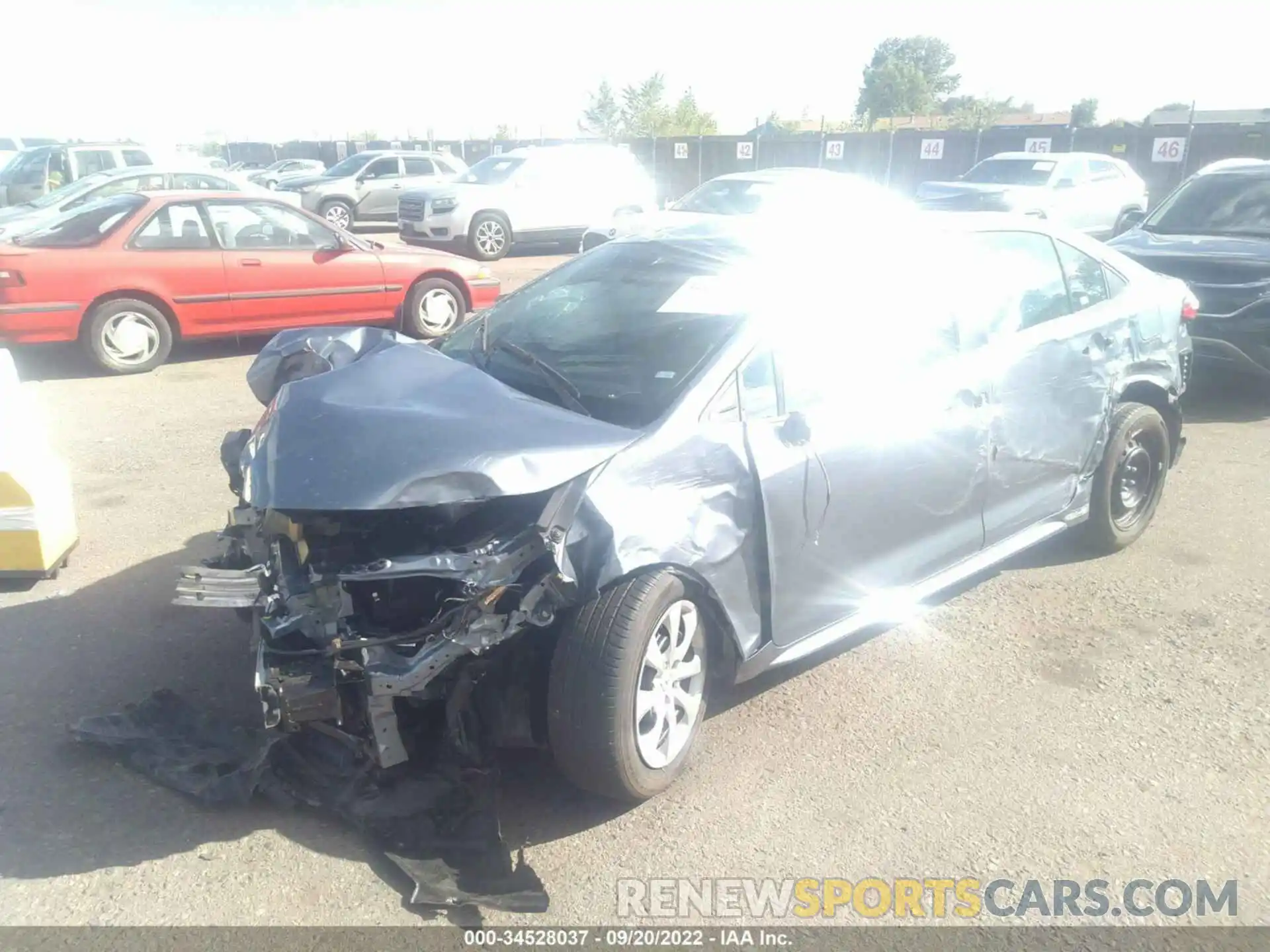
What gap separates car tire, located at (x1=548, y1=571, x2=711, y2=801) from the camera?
3.06 m

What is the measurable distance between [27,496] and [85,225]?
515 cm

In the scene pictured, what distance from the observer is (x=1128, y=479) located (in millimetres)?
5422

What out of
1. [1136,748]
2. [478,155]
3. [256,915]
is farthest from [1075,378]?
[478,155]

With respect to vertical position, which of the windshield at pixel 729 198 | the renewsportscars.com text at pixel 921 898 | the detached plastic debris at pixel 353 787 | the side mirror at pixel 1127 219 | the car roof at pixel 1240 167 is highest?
the car roof at pixel 1240 167

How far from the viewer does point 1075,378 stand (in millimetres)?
4816

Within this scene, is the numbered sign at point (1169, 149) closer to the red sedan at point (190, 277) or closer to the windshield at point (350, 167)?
the windshield at point (350, 167)

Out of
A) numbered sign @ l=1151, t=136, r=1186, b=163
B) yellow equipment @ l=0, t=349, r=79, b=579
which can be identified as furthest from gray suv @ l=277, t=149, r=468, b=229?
yellow equipment @ l=0, t=349, r=79, b=579

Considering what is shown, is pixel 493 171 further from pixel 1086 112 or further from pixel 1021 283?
pixel 1086 112

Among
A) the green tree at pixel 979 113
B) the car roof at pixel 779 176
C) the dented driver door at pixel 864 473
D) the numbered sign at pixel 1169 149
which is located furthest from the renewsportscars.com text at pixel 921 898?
the green tree at pixel 979 113

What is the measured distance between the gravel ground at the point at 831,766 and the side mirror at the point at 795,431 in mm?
1046

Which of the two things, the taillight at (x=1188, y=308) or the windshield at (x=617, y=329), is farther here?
the taillight at (x=1188, y=308)

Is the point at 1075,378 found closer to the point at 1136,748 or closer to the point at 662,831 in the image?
the point at 1136,748

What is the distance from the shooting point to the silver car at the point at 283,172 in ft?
84.1

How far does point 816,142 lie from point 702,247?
24976mm
